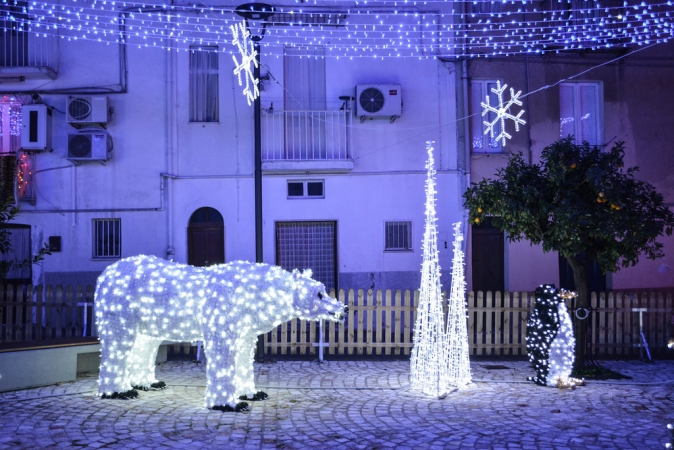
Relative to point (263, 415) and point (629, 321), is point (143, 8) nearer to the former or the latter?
point (263, 415)

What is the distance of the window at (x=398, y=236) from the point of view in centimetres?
1359

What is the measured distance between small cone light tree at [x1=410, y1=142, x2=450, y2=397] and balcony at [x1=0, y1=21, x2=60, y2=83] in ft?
30.5

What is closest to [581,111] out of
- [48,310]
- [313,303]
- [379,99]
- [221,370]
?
[379,99]

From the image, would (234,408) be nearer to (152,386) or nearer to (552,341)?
(152,386)

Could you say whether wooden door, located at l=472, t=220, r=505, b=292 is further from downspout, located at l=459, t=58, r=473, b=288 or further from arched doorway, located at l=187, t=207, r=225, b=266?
arched doorway, located at l=187, t=207, r=225, b=266

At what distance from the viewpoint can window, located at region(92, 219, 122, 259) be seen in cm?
1339

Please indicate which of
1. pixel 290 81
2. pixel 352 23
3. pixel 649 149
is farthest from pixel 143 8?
pixel 649 149

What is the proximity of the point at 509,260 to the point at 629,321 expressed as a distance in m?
3.36

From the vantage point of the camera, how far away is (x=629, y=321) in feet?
35.9

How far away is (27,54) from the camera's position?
13.5m

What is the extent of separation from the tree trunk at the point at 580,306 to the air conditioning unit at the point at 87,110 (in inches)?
383

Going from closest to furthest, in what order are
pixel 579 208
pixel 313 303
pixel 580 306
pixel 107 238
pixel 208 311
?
pixel 208 311, pixel 313 303, pixel 579 208, pixel 580 306, pixel 107 238

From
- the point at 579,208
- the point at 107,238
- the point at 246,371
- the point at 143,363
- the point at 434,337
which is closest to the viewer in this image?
the point at 246,371

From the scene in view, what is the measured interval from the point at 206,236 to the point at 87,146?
10.4ft
